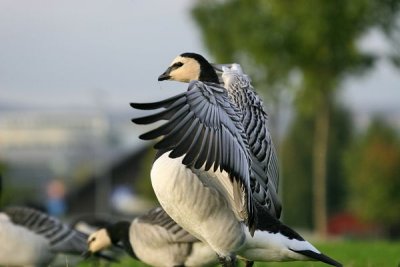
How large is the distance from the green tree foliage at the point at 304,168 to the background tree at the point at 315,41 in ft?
102

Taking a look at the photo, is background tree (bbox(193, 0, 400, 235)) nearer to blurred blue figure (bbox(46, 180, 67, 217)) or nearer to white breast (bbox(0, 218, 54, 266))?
white breast (bbox(0, 218, 54, 266))

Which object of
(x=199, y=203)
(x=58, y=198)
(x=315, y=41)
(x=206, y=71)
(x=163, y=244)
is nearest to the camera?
(x=199, y=203)

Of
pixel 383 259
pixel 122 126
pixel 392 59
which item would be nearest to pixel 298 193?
pixel 392 59

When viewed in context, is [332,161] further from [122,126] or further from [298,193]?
[122,126]

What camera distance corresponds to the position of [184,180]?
8375 mm

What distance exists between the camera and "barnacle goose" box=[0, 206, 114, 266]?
1180 centimetres

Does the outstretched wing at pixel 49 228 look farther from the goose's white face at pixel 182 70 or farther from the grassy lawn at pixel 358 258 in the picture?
the goose's white face at pixel 182 70

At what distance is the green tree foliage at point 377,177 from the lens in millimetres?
61719

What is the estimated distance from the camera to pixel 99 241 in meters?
12.3

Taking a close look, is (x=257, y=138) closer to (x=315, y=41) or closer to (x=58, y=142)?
(x=315, y=41)

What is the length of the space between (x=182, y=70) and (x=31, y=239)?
372 cm

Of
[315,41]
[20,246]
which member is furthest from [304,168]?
[20,246]

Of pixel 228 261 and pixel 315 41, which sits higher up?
pixel 315 41

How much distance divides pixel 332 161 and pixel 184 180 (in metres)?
71.2
